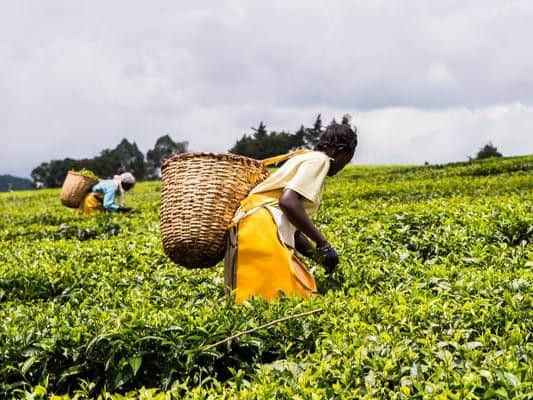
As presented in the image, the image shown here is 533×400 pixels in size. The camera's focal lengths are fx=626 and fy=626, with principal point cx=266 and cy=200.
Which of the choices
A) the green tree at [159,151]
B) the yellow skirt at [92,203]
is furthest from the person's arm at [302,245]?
the green tree at [159,151]

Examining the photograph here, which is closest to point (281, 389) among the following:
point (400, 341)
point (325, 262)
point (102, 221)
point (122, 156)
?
point (400, 341)

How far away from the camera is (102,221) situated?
10.5 meters

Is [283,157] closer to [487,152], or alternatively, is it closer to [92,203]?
[92,203]

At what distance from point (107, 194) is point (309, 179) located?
26.4 feet

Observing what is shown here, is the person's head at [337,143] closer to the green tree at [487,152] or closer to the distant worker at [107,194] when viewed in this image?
the distant worker at [107,194]

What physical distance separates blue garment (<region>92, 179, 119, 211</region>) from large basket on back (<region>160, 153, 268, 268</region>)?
7342 millimetres

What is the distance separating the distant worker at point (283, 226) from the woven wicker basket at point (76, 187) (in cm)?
793

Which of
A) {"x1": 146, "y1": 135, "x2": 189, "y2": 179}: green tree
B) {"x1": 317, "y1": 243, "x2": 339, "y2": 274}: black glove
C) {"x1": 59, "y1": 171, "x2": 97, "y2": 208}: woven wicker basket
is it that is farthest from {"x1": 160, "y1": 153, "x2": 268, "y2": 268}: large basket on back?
{"x1": 146, "y1": 135, "x2": 189, "y2": 179}: green tree

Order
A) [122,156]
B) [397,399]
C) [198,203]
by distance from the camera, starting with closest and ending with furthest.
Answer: [397,399] < [198,203] < [122,156]

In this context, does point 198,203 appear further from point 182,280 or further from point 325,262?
point 182,280

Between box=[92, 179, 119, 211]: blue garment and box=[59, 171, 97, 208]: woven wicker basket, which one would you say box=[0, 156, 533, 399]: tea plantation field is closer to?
box=[92, 179, 119, 211]: blue garment

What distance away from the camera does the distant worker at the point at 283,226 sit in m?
3.80

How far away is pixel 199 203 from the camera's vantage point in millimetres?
3904

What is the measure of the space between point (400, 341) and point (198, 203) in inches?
59.5
